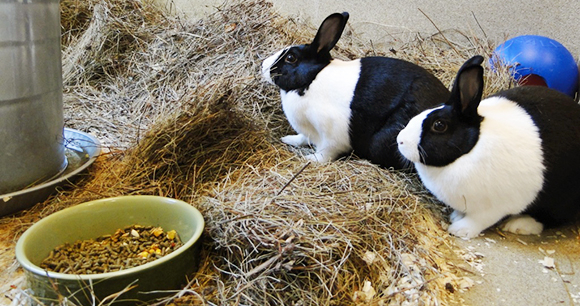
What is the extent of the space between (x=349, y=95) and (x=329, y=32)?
1.18ft

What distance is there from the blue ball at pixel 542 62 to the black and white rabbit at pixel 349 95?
93 centimetres

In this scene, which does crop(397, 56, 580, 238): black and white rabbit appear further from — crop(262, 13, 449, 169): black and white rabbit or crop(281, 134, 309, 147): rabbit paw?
crop(281, 134, 309, 147): rabbit paw

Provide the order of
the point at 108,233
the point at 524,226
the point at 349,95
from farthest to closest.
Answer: the point at 349,95 < the point at 524,226 < the point at 108,233

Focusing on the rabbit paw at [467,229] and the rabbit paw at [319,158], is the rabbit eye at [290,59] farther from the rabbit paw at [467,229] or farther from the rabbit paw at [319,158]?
the rabbit paw at [467,229]

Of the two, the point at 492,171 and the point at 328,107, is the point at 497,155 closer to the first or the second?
the point at 492,171

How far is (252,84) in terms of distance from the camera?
3.13 metres

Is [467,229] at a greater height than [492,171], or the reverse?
[492,171]

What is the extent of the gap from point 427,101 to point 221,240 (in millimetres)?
1290

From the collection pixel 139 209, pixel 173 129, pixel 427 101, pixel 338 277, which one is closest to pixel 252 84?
pixel 173 129

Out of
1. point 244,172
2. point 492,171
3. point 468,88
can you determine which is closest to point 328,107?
point 244,172

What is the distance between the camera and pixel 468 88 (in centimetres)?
208

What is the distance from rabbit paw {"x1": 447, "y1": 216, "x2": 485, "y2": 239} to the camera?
2.25 metres

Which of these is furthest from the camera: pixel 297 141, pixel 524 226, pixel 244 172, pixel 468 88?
pixel 297 141

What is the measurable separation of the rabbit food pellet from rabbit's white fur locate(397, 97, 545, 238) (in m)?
1.10
